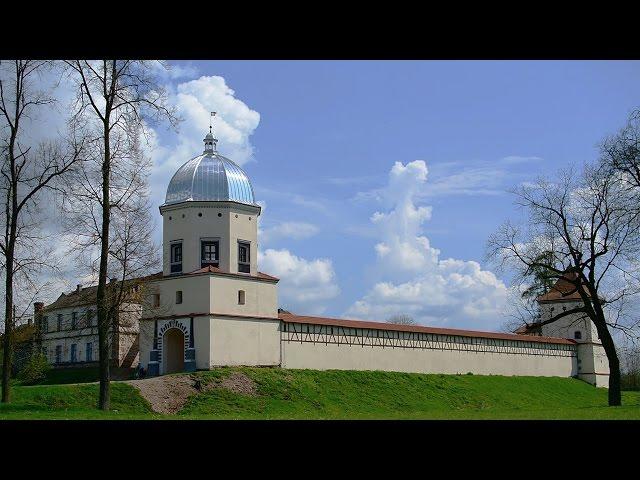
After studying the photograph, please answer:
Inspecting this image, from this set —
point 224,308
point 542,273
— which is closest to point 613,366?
point 542,273

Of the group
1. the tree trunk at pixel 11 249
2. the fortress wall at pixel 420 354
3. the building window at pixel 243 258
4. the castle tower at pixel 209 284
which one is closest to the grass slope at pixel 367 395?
the fortress wall at pixel 420 354

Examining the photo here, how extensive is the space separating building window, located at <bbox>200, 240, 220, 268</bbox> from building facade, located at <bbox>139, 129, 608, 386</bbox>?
51 mm

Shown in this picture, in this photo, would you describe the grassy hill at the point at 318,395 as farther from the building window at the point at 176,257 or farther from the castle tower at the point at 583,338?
the castle tower at the point at 583,338

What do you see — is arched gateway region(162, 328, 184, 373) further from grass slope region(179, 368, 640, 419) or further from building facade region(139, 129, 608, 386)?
grass slope region(179, 368, 640, 419)

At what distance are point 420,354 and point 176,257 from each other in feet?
52.3

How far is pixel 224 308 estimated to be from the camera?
39.7m

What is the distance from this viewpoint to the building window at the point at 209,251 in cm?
4159

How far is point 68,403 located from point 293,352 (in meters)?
14.8

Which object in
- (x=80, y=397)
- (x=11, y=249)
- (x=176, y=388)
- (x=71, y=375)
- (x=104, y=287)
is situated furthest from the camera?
(x=71, y=375)

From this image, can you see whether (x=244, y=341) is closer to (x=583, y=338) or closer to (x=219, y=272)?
(x=219, y=272)

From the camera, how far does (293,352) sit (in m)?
41.4

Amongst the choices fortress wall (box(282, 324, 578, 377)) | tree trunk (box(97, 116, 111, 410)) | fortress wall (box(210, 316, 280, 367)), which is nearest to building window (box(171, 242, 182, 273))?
fortress wall (box(210, 316, 280, 367))

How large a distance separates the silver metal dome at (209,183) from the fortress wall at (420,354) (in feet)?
24.5
